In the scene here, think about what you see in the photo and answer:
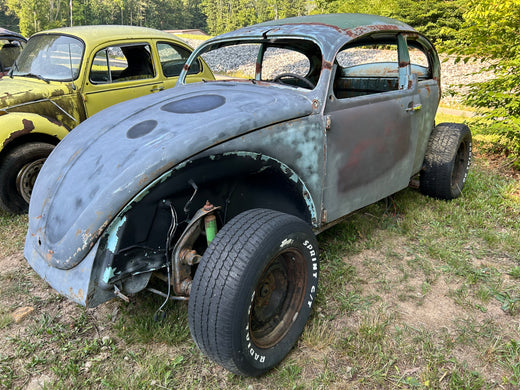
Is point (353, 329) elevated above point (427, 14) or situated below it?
below

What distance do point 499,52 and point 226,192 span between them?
15.3 ft

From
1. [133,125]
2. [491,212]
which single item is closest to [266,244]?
[133,125]

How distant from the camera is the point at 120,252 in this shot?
211 cm

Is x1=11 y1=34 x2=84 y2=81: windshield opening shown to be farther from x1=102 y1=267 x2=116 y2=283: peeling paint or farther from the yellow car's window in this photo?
x1=102 y1=267 x2=116 y2=283: peeling paint

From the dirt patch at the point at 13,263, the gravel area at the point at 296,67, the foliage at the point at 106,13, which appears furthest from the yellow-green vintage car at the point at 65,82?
the foliage at the point at 106,13

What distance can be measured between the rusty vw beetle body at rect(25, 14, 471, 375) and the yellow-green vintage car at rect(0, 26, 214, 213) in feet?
6.50

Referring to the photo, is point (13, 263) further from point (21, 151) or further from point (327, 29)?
point (327, 29)

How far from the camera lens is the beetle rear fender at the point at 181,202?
6.91ft

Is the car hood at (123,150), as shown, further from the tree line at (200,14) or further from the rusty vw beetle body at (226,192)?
the tree line at (200,14)

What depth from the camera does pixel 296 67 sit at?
45.8 feet

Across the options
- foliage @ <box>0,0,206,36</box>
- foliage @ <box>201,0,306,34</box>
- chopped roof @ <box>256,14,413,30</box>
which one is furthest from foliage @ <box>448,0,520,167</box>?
foliage @ <box>201,0,306,34</box>

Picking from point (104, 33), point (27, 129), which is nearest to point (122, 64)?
point (104, 33)

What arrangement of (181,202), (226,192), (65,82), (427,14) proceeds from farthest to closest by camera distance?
(427,14)
(65,82)
(226,192)
(181,202)

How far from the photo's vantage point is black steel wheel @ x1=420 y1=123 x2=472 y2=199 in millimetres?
4160
